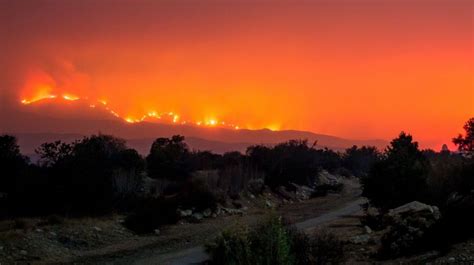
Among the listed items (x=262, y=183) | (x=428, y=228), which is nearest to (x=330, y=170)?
(x=262, y=183)

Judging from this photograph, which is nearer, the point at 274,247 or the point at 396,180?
the point at 274,247

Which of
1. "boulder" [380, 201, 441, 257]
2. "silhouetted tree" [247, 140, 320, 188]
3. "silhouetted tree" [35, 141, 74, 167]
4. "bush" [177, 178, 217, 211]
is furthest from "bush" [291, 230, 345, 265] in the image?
"silhouetted tree" [247, 140, 320, 188]

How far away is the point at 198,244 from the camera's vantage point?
22.2 meters

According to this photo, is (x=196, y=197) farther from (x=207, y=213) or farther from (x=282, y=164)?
(x=282, y=164)

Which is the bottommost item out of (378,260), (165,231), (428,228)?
(165,231)

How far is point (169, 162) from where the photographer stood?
4284 centimetres

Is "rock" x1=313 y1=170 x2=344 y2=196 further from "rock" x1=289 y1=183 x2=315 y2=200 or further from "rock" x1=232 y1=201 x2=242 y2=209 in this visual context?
"rock" x1=232 y1=201 x2=242 y2=209

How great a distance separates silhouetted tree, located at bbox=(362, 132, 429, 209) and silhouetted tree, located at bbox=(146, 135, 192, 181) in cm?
1793

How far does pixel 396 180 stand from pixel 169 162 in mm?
22899

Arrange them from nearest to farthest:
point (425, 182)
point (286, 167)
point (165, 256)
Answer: point (165, 256) < point (425, 182) < point (286, 167)

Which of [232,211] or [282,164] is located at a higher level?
[282,164]

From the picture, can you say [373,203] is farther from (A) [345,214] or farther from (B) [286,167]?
(B) [286,167]

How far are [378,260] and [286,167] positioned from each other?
37004 mm

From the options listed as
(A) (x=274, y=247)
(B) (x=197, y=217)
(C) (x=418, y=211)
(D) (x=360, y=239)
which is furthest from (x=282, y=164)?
(A) (x=274, y=247)
